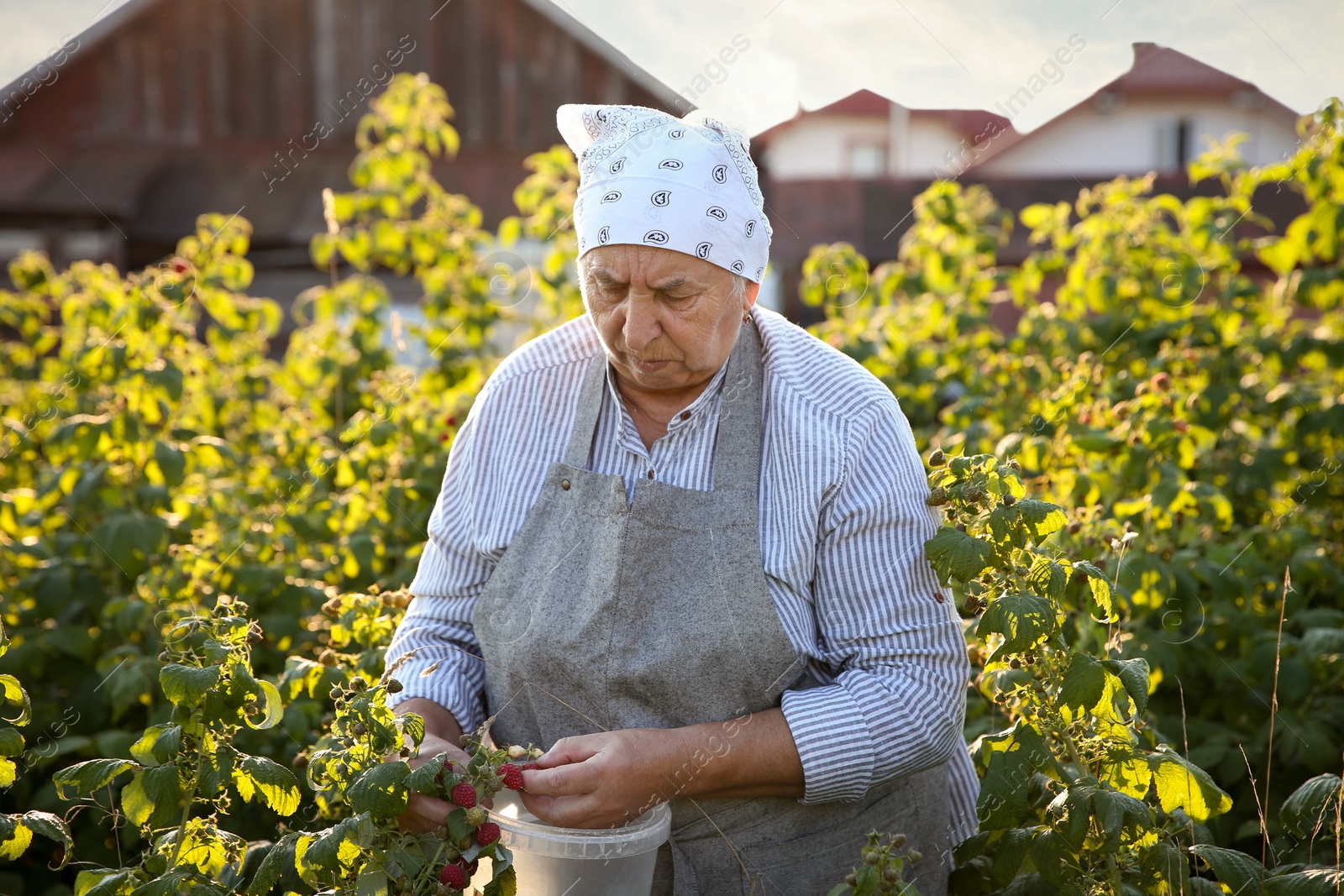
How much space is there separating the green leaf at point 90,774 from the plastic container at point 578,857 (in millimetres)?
520

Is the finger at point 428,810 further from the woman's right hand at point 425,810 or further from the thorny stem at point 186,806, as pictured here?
the thorny stem at point 186,806

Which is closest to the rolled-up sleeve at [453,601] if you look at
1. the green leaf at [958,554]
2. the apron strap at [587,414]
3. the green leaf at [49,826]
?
the apron strap at [587,414]

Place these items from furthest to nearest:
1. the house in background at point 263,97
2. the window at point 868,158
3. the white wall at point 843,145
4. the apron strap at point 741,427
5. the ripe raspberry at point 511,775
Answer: the window at point 868,158 < the house in background at point 263,97 < the white wall at point 843,145 < the apron strap at point 741,427 < the ripe raspberry at point 511,775

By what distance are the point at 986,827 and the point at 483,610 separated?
0.88 meters

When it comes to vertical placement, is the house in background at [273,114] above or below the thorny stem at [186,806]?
above

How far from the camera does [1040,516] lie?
1.67 meters

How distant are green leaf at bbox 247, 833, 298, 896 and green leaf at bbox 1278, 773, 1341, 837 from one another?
4.75 feet

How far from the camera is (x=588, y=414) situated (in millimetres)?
2072

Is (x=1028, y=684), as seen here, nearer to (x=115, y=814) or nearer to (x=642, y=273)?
(x=642, y=273)

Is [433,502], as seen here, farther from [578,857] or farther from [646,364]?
[578,857]

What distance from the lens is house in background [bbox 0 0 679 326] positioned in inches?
443

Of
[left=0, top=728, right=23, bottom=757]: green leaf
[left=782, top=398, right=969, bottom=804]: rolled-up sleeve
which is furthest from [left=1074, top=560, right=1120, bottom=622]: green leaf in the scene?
[left=0, top=728, right=23, bottom=757]: green leaf

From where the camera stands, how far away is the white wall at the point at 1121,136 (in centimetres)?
1527

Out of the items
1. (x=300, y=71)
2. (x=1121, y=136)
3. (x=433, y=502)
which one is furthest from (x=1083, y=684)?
(x=1121, y=136)
